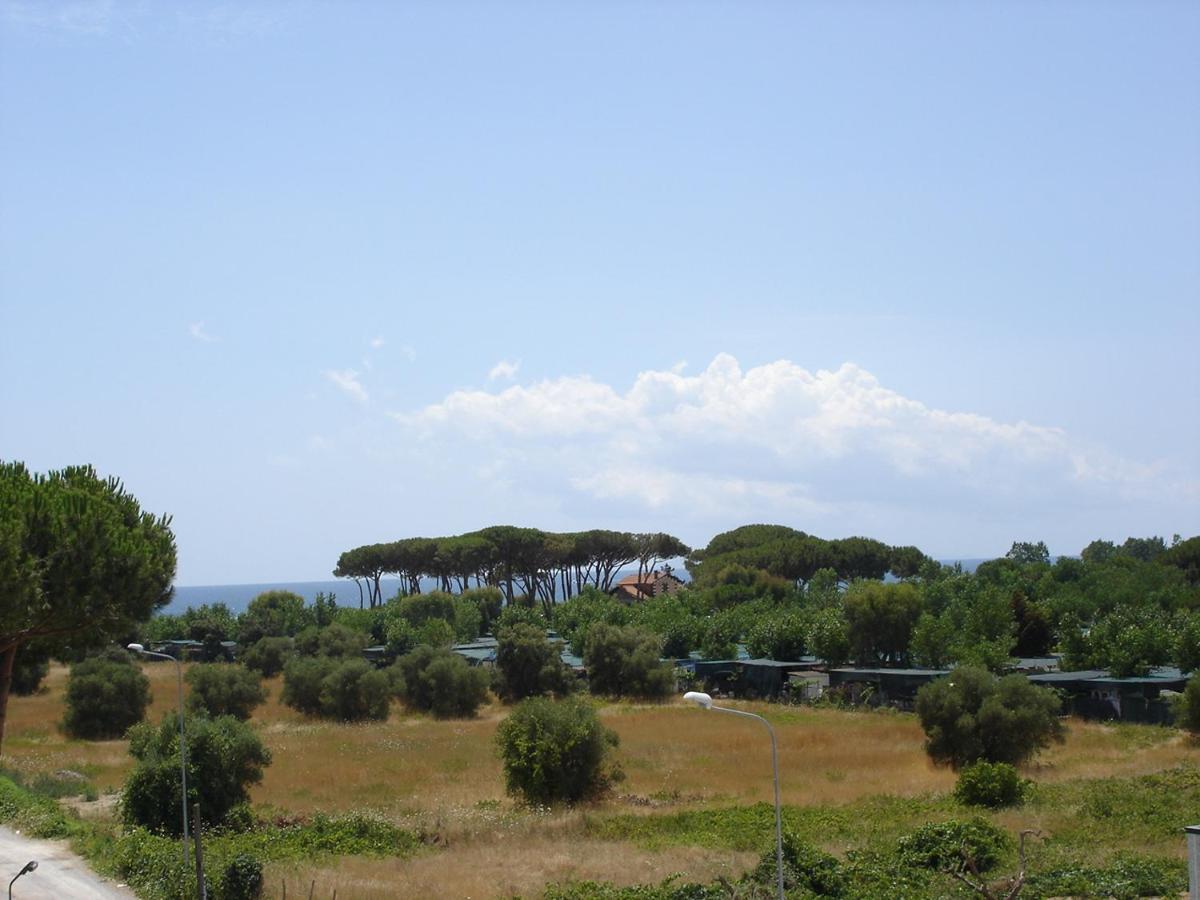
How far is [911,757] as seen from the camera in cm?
4072

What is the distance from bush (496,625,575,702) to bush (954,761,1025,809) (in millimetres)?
31848

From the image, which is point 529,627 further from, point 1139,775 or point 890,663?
point 1139,775

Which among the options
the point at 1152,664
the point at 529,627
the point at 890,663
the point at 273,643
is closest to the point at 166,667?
the point at 273,643

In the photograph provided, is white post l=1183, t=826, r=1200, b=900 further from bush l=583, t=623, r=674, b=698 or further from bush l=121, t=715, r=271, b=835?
bush l=583, t=623, r=674, b=698

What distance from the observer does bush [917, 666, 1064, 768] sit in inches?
1463

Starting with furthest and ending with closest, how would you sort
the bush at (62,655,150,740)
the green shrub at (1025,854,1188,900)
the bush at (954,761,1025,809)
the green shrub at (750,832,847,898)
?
the bush at (62,655,150,740) < the bush at (954,761,1025,809) < the green shrub at (750,832,847,898) < the green shrub at (1025,854,1188,900)

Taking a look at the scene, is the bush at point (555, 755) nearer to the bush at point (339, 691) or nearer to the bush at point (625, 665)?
the bush at point (339, 691)

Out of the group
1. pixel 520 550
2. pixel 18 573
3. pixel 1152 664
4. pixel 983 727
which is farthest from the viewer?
pixel 520 550

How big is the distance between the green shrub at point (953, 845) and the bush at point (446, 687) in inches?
1380

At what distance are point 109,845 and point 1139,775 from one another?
88.7 ft

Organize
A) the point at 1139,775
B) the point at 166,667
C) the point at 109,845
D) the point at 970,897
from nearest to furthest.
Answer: the point at 970,897
the point at 109,845
the point at 1139,775
the point at 166,667

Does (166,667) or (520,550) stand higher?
(520,550)

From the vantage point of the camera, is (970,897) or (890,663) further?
(890,663)

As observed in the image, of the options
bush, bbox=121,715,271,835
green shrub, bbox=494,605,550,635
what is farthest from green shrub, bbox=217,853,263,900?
green shrub, bbox=494,605,550,635
